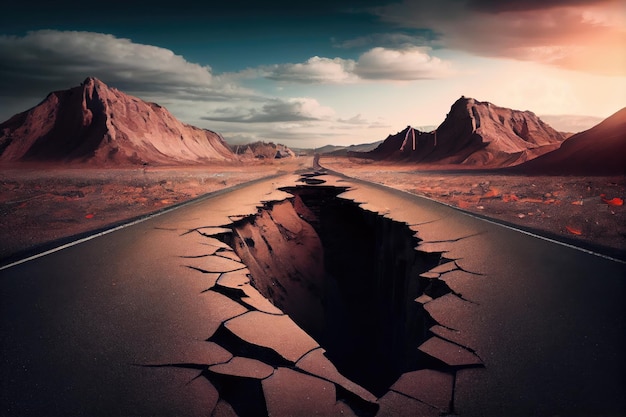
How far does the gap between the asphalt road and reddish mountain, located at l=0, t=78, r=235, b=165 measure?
168 feet

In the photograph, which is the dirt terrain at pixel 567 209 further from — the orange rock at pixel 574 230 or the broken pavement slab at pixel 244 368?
the broken pavement slab at pixel 244 368

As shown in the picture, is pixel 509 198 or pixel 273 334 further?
pixel 509 198

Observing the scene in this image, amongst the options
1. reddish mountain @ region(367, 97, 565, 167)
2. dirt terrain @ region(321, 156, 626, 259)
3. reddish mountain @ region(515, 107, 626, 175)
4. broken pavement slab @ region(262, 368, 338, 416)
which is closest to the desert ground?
dirt terrain @ region(321, 156, 626, 259)

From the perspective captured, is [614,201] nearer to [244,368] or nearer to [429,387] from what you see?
[429,387]

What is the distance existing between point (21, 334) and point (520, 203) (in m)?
13.0

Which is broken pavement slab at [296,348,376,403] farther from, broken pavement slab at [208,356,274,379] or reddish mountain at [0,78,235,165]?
reddish mountain at [0,78,235,165]

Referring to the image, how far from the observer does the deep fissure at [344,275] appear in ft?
24.3

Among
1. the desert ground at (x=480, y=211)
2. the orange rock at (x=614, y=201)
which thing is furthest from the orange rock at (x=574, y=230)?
the orange rock at (x=614, y=201)

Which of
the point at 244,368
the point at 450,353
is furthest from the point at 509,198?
the point at 244,368

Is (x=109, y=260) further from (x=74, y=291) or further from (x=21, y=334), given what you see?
(x=21, y=334)

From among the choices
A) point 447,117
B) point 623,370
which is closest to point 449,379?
point 623,370

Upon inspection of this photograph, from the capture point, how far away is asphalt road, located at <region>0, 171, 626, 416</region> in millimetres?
2246

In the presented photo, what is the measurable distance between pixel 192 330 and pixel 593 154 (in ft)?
86.9

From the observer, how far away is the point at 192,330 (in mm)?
3141
